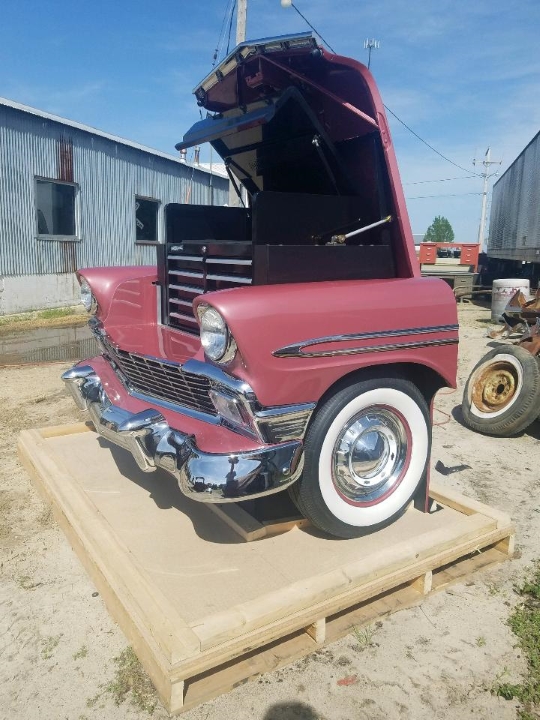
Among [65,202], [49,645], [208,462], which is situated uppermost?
[65,202]

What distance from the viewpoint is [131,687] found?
76.0 inches

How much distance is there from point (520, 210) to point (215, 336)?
1420 centimetres

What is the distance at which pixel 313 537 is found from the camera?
2529 millimetres

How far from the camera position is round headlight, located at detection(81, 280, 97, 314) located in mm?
3218

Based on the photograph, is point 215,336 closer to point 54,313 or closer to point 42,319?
point 42,319

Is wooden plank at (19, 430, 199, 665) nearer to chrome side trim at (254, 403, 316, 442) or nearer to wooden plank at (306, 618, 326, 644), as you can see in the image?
wooden plank at (306, 618, 326, 644)

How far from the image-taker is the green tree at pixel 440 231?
67.5 metres

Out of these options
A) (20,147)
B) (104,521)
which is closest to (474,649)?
(104,521)

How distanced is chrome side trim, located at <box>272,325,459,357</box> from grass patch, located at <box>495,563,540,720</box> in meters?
1.16

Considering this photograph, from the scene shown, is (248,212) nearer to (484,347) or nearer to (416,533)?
(416,533)

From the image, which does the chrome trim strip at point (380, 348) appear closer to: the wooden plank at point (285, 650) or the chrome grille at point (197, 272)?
the chrome grille at point (197, 272)

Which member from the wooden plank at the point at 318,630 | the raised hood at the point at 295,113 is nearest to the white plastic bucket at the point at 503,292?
the raised hood at the point at 295,113

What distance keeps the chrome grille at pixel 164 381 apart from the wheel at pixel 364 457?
0.48 meters

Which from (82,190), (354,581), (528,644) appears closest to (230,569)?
(354,581)
